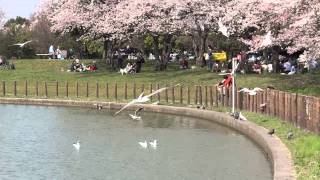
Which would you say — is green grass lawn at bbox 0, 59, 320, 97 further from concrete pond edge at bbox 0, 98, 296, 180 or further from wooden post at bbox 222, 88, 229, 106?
concrete pond edge at bbox 0, 98, 296, 180

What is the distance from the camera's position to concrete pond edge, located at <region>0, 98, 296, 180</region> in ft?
39.1

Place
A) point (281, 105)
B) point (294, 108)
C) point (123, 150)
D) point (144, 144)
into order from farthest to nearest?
point (281, 105) → point (294, 108) → point (144, 144) → point (123, 150)

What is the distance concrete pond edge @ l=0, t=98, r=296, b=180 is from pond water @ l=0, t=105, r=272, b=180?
10.8 inches

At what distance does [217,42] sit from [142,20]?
38.7ft

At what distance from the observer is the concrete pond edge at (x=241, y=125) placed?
11.9 metres

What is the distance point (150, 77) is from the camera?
3688cm

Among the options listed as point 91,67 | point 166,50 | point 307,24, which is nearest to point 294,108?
point 307,24

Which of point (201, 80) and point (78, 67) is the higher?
point (78, 67)

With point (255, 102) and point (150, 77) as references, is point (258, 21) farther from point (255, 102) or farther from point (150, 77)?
point (255, 102)

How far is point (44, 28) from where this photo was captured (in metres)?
70.8

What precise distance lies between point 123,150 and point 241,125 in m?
4.19

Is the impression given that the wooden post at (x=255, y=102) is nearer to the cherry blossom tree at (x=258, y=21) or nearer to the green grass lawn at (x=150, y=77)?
the green grass lawn at (x=150, y=77)

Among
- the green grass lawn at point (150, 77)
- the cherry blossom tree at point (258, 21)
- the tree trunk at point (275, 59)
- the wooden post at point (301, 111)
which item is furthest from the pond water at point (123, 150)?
the tree trunk at point (275, 59)

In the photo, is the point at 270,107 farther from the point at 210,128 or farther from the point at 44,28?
the point at 44,28
